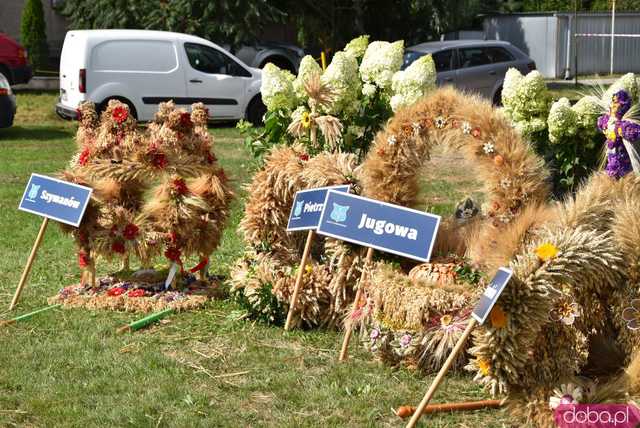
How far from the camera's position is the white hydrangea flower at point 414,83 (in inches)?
236

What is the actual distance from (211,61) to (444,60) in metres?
4.49

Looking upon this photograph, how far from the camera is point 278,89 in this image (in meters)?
6.35

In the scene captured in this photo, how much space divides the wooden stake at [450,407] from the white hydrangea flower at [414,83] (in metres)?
2.09

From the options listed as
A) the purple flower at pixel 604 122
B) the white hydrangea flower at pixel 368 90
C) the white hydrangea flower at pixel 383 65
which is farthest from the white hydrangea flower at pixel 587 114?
the white hydrangea flower at pixel 368 90

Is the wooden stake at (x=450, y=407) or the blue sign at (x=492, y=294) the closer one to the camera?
the blue sign at (x=492, y=294)

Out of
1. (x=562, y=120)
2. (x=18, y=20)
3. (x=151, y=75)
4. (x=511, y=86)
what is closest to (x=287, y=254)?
(x=511, y=86)

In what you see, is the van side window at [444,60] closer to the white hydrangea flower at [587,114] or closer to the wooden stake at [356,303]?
the white hydrangea flower at [587,114]

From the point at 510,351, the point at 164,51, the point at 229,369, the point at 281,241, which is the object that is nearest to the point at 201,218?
the point at 281,241

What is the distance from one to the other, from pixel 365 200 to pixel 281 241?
1098mm

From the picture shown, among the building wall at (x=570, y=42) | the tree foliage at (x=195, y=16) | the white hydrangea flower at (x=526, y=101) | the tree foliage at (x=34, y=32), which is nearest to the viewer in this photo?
the white hydrangea flower at (x=526, y=101)

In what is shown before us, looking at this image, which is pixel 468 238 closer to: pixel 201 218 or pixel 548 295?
pixel 548 295

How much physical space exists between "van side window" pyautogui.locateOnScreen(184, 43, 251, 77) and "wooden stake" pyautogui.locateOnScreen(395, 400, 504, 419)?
1407cm

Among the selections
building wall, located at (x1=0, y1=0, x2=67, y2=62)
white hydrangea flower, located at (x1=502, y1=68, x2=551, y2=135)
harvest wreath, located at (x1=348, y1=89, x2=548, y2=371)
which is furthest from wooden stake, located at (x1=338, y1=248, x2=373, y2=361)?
building wall, located at (x1=0, y1=0, x2=67, y2=62)

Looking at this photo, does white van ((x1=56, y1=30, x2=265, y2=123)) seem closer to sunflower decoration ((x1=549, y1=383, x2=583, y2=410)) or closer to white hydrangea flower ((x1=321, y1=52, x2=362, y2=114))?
white hydrangea flower ((x1=321, y1=52, x2=362, y2=114))
